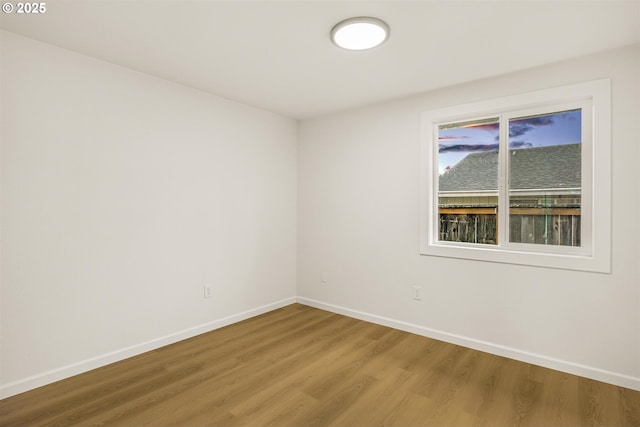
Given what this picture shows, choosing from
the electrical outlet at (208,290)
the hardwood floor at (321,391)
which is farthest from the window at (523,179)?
the electrical outlet at (208,290)

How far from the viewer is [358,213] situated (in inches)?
150

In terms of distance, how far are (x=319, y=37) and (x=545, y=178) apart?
85.8 inches

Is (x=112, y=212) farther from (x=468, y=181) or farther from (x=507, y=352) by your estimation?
(x=507, y=352)

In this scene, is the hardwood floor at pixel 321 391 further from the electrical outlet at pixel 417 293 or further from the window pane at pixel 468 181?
the window pane at pixel 468 181

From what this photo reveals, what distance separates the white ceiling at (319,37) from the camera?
191 cm

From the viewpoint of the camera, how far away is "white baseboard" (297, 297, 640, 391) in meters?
2.37

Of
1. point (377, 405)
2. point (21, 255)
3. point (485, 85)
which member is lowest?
point (377, 405)

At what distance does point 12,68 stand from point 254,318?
2.98m

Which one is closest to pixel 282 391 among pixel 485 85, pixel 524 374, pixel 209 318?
pixel 209 318

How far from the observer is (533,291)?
2.69 m

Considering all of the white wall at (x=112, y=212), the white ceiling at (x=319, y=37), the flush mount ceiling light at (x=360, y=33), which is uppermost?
the white ceiling at (x=319, y=37)

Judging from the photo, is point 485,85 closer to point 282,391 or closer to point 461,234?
point 461,234

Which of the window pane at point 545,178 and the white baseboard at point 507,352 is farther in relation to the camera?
the window pane at point 545,178

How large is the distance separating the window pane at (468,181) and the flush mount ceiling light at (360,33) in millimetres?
1437
